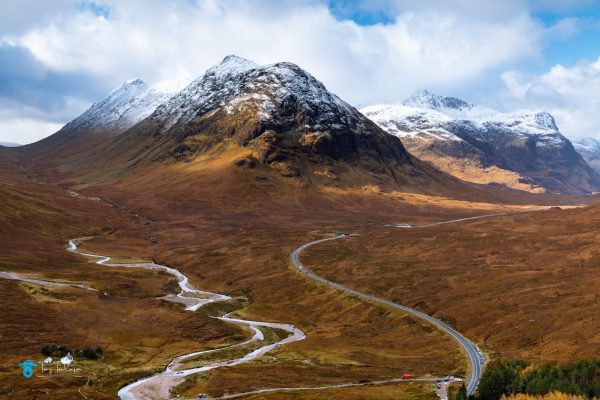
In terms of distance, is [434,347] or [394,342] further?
[394,342]

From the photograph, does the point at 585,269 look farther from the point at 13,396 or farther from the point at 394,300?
the point at 13,396

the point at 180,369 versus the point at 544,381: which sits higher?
the point at 544,381

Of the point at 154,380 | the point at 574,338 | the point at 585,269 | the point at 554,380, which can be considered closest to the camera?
the point at 554,380

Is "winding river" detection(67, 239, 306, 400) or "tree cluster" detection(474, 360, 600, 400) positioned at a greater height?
"tree cluster" detection(474, 360, 600, 400)

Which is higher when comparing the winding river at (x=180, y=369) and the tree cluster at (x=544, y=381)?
the tree cluster at (x=544, y=381)

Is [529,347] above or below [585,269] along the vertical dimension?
below

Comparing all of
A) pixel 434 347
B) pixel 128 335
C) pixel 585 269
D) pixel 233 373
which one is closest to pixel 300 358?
pixel 233 373

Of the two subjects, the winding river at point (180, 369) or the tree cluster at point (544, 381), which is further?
the winding river at point (180, 369)

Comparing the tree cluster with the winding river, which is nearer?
the tree cluster

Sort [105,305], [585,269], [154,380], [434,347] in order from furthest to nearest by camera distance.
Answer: [585,269] < [105,305] < [434,347] < [154,380]

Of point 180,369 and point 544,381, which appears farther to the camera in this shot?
point 180,369
